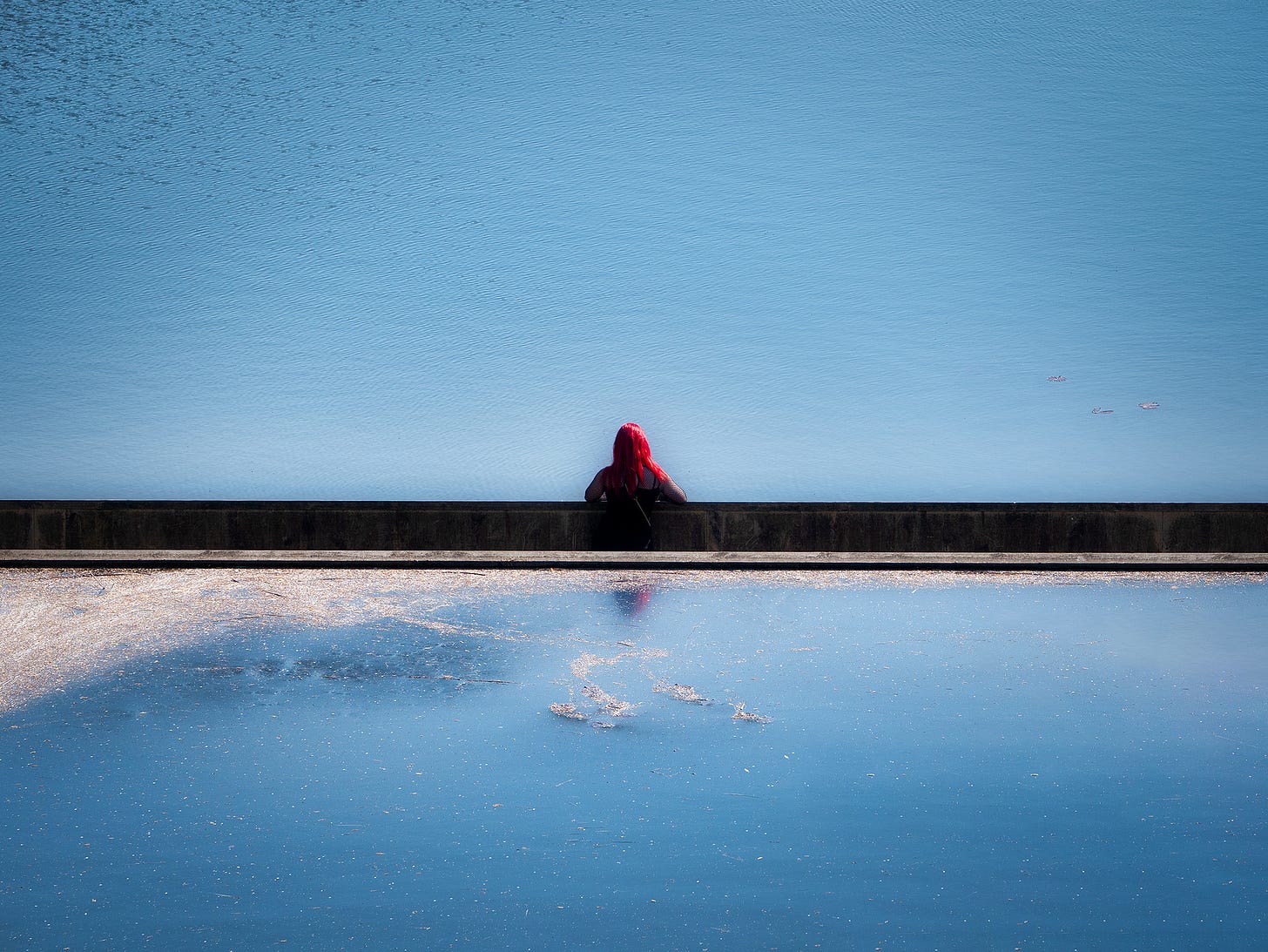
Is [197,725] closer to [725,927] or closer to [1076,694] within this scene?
[725,927]

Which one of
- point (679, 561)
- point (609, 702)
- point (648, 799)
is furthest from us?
point (679, 561)

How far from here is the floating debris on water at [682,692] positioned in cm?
538

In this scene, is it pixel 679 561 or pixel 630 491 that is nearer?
pixel 679 561

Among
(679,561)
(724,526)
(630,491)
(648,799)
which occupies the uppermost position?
(630,491)

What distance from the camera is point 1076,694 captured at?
5609mm

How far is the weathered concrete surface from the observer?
11953mm

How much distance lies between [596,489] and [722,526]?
158cm

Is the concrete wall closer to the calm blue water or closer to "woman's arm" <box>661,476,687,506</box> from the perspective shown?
"woman's arm" <box>661,476,687,506</box>

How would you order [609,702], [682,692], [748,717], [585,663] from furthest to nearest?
[585,663]
[682,692]
[609,702]
[748,717]

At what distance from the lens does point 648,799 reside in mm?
3947

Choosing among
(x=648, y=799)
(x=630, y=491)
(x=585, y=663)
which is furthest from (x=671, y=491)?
(x=648, y=799)

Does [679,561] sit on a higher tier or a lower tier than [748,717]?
higher

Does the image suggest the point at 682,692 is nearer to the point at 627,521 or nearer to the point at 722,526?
the point at 627,521

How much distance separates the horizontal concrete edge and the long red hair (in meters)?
0.80
